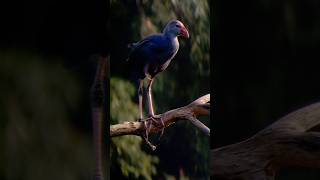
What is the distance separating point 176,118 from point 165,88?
0.66 ft

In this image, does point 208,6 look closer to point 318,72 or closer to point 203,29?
point 203,29

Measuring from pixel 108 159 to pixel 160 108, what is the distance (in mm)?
443

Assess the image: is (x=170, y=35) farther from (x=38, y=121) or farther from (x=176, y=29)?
(x=38, y=121)

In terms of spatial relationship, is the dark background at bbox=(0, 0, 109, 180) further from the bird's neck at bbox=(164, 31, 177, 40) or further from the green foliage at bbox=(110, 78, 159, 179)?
the bird's neck at bbox=(164, 31, 177, 40)

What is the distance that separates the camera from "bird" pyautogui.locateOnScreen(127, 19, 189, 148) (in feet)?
12.3

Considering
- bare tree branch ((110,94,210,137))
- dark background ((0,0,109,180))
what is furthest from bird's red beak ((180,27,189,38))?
dark background ((0,0,109,180))

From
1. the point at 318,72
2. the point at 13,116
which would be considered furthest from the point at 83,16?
the point at 318,72

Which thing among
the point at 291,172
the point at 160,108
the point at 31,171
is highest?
the point at 160,108

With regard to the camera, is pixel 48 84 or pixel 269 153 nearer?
pixel 48 84

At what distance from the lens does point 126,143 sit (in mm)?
3711

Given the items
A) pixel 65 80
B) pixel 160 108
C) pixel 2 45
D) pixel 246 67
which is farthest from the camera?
pixel 246 67

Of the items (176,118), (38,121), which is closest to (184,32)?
(176,118)

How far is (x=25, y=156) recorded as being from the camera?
11.0 ft

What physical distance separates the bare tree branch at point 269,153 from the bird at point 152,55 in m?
0.53
